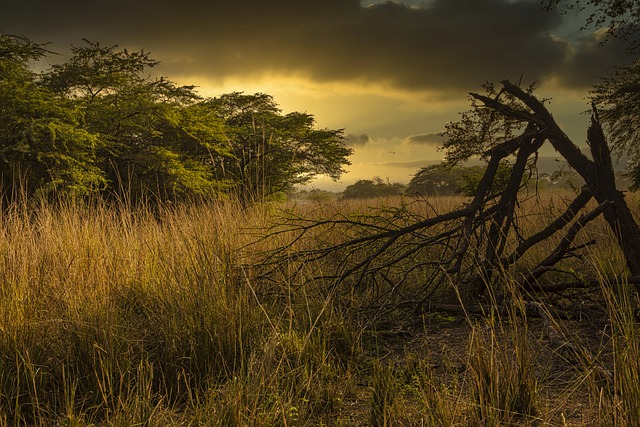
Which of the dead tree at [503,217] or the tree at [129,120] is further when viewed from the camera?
the tree at [129,120]

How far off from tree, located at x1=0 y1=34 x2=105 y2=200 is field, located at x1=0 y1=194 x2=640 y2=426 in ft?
24.4

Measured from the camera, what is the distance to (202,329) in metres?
3.24

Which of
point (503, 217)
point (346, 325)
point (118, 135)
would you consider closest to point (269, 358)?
point (346, 325)

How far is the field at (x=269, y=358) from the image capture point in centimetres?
233

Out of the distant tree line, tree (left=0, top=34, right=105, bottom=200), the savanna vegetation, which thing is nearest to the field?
the savanna vegetation

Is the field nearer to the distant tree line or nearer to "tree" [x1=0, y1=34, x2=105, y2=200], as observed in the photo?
the distant tree line

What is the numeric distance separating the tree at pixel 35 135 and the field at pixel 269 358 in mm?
7425

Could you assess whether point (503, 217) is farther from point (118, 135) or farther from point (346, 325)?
point (118, 135)

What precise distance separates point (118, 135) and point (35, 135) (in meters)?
3.73

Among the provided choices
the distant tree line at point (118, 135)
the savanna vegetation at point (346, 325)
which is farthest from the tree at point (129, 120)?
the savanna vegetation at point (346, 325)

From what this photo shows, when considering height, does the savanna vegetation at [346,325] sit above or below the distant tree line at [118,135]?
below

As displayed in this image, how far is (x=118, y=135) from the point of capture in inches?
579

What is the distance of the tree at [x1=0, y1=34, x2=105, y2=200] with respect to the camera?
36.0ft

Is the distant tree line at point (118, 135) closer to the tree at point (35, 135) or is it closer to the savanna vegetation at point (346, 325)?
the tree at point (35, 135)
